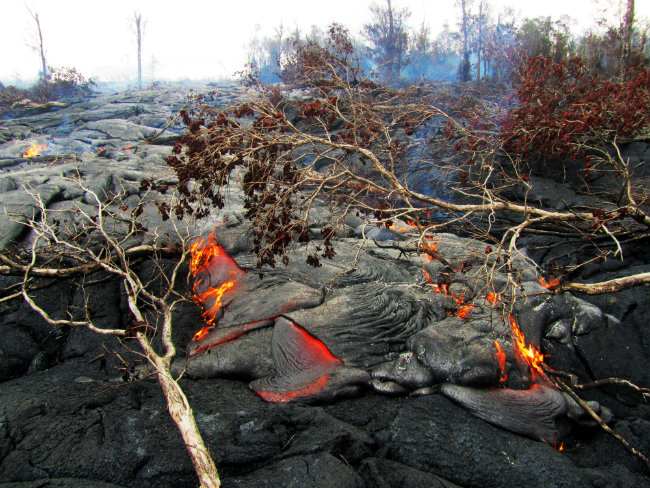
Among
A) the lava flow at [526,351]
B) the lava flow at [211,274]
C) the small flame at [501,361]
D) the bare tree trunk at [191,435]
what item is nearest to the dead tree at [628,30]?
the lava flow at [526,351]

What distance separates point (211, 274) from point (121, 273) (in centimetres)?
181

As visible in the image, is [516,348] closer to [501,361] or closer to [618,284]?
[501,361]

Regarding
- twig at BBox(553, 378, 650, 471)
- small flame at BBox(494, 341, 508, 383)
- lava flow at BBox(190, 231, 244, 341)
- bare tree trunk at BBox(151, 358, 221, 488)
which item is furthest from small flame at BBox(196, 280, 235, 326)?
twig at BBox(553, 378, 650, 471)

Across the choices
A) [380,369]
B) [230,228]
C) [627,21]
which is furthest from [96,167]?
Result: [627,21]

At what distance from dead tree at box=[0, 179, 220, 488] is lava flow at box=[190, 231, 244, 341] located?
0.34 meters

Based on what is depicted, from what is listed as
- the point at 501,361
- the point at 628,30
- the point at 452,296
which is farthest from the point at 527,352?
the point at 628,30

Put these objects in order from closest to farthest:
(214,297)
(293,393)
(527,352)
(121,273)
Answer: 1. (293,393)
2. (527,352)
3. (121,273)
4. (214,297)

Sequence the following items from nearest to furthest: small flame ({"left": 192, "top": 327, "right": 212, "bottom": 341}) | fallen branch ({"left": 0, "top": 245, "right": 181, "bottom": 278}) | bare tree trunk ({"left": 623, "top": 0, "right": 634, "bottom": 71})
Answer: fallen branch ({"left": 0, "top": 245, "right": 181, "bottom": 278}) < small flame ({"left": 192, "top": 327, "right": 212, "bottom": 341}) < bare tree trunk ({"left": 623, "top": 0, "right": 634, "bottom": 71})

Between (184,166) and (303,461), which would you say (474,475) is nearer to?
(303,461)

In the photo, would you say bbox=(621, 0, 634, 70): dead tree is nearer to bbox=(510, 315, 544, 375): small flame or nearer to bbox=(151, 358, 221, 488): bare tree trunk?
bbox=(510, 315, 544, 375): small flame

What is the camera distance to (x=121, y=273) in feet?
18.8

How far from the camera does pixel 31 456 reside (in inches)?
148

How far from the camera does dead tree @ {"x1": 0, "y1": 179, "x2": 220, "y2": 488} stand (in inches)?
156

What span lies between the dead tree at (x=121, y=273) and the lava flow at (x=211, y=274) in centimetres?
34
